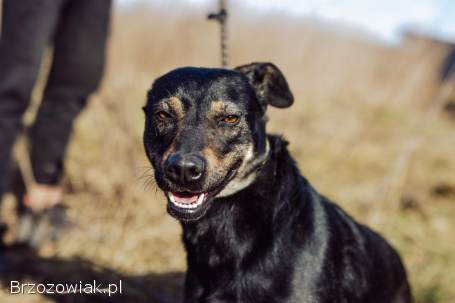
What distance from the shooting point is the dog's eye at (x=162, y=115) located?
2535 mm

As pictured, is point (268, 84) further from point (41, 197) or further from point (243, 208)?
point (41, 197)

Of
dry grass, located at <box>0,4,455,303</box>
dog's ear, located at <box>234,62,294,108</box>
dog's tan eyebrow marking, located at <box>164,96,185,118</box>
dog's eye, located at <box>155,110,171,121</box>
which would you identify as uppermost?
dog's ear, located at <box>234,62,294,108</box>

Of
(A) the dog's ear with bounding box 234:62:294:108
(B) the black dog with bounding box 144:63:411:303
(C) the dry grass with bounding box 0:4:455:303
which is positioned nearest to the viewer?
(B) the black dog with bounding box 144:63:411:303

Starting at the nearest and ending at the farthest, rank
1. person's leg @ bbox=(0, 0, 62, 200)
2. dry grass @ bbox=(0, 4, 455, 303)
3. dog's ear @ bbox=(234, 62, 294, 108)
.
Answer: dog's ear @ bbox=(234, 62, 294, 108) < person's leg @ bbox=(0, 0, 62, 200) < dry grass @ bbox=(0, 4, 455, 303)

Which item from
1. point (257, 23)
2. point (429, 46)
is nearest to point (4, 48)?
point (257, 23)

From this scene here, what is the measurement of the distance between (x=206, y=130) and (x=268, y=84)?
0.58 m

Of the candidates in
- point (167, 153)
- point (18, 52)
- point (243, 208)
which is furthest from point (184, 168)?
point (18, 52)

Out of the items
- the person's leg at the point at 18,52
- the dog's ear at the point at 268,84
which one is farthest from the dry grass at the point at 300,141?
the person's leg at the point at 18,52

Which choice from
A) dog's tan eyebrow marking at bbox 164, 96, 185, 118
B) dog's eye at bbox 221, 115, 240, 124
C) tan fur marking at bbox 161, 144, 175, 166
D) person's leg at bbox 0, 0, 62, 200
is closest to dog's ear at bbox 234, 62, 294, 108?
dog's eye at bbox 221, 115, 240, 124

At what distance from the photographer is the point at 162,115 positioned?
2553 mm

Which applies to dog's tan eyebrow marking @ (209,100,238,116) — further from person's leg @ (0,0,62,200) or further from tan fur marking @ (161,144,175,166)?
person's leg @ (0,0,62,200)

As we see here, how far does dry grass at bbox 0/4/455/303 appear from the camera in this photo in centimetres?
411

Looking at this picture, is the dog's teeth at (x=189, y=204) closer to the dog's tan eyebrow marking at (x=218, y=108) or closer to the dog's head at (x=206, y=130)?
the dog's head at (x=206, y=130)

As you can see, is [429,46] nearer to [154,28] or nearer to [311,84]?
[311,84]
